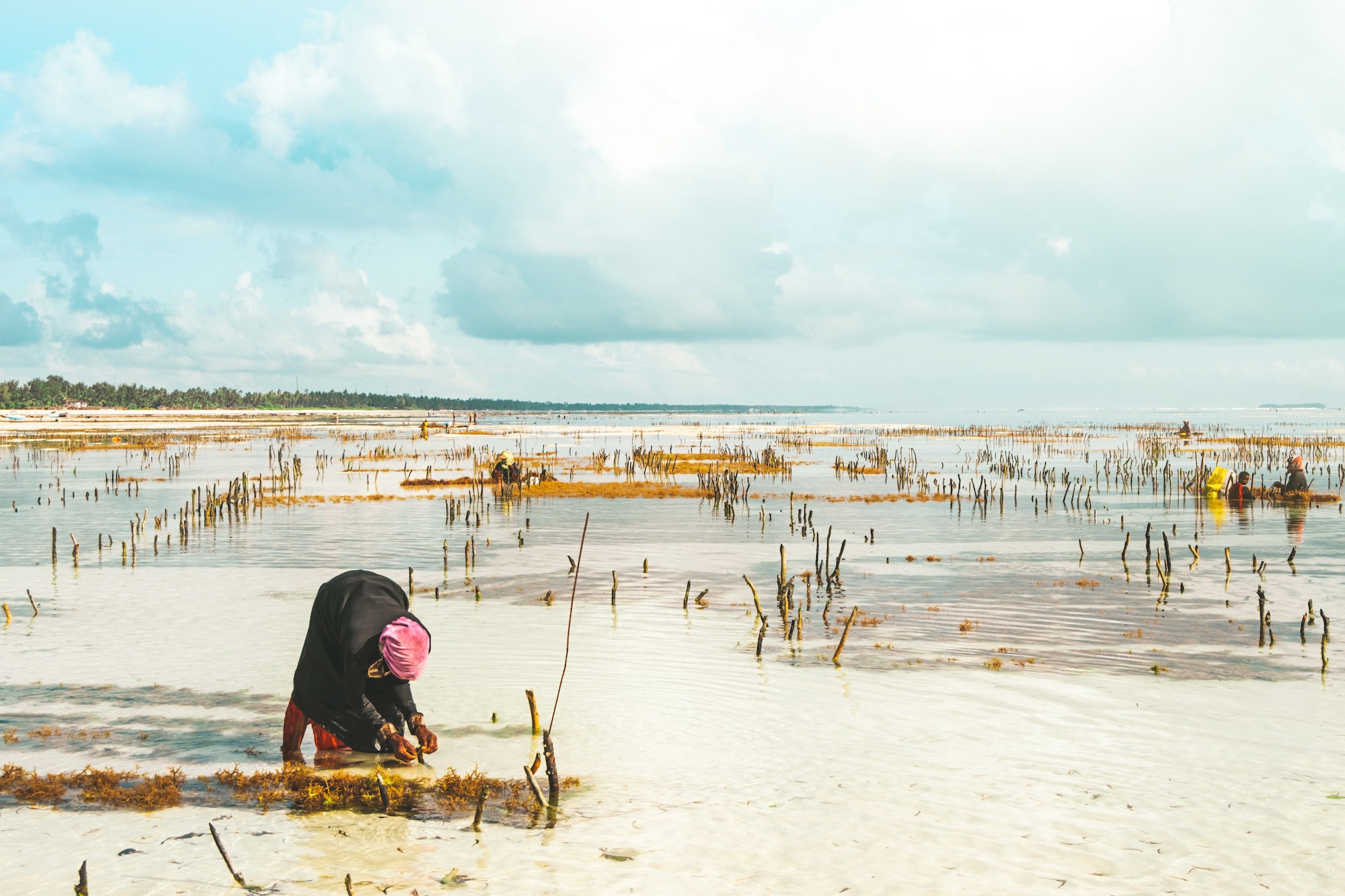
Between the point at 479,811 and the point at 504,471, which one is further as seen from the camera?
the point at 504,471

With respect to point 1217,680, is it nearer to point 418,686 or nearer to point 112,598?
point 418,686

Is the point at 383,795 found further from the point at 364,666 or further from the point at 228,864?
the point at 228,864

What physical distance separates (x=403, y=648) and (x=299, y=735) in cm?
175

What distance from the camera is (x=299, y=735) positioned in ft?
24.7

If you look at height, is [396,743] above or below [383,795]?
above

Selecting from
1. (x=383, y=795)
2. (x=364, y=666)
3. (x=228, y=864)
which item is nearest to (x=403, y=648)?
(x=364, y=666)

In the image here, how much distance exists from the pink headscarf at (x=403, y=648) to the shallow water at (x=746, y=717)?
43.1 inches

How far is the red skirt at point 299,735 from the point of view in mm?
7449

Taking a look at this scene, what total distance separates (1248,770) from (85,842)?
8903 millimetres

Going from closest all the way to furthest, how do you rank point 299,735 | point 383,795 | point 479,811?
point 479,811 < point 383,795 < point 299,735

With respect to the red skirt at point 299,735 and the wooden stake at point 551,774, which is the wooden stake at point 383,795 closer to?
the red skirt at point 299,735

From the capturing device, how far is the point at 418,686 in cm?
995

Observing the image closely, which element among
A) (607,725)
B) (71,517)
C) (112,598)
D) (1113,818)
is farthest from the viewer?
(71,517)

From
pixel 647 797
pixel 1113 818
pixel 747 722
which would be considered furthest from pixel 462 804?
pixel 1113 818
